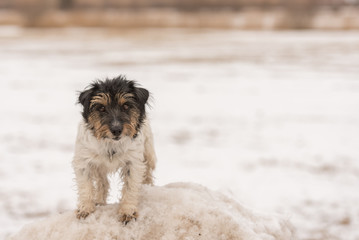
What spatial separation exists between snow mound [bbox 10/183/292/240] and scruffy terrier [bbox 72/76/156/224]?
0.11m

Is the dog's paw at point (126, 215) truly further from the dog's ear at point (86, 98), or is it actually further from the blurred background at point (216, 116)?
the dog's ear at point (86, 98)

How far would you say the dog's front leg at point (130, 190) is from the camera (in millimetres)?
3307

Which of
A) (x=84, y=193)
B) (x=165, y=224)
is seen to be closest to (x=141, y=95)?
(x=84, y=193)

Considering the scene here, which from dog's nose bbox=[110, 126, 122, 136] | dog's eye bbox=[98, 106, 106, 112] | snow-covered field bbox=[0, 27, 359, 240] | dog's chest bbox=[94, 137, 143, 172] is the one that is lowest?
snow-covered field bbox=[0, 27, 359, 240]

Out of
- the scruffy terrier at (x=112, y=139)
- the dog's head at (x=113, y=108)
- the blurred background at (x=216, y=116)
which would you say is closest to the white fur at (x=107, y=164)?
the scruffy terrier at (x=112, y=139)

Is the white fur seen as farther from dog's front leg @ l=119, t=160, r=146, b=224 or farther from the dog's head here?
the dog's head

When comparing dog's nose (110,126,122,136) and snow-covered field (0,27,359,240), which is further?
snow-covered field (0,27,359,240)

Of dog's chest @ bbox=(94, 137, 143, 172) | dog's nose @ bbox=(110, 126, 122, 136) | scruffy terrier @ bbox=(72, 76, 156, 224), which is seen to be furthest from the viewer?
dog's chest @ bbox=(94, 137, 143, 172)

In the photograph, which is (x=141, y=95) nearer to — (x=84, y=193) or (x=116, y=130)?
(x=116, y=130)

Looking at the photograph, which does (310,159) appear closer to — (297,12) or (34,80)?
(34,80)

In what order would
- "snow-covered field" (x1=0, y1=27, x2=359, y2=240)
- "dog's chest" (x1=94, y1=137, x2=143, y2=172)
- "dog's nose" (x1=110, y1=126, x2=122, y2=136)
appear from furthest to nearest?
"snow-covered field" (x1=0, y1=27, x2=359, y2=240), "dog's chest" (x1=94, y1=137, x2=143, y2=172), "dog's nose" (x1=110, y1=126, x2=122, y2=136)

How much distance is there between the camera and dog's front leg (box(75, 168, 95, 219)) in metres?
3.38

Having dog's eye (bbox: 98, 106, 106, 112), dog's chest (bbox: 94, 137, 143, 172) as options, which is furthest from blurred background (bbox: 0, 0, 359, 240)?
dog's eye (bbox: 98, 106, 106, 112)

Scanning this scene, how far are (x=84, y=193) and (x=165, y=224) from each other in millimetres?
734
